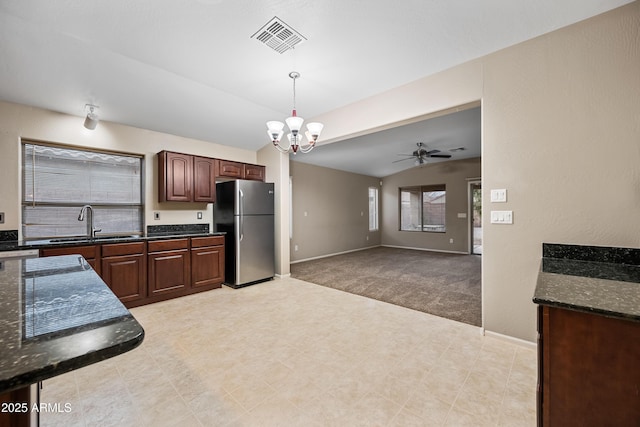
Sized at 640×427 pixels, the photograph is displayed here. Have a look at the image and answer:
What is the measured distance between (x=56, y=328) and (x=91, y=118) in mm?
3402

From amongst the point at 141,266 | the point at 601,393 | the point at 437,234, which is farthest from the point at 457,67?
the point at 437,234

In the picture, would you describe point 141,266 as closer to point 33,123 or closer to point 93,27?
point 33,123

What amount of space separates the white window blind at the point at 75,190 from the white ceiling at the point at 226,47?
56 cm

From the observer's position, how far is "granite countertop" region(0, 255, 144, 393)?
1.69ft

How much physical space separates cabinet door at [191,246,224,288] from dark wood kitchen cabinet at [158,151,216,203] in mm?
800

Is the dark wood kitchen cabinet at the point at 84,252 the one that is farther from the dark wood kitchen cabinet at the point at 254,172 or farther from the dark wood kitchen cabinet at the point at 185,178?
the dark wood kitchen cabinet at the point at 254,172

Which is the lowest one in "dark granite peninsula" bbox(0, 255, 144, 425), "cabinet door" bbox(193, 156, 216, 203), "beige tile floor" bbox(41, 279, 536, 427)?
"beige tile floor" bbox(41, 279, 536, 427)

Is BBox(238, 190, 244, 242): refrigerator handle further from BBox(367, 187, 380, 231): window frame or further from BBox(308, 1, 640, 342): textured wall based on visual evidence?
BBox(367, 187, 380, 231): window frame

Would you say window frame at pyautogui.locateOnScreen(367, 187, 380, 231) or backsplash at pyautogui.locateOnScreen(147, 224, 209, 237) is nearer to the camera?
backsplash at pyautogui.locateOnScreen(147, 224, 209, 237)

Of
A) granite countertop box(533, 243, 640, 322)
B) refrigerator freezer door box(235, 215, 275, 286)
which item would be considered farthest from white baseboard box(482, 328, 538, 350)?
refrigerator freezer door box(235, 215, 275, 286)

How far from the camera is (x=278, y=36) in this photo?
2217 mm

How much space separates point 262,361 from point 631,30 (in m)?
3.62

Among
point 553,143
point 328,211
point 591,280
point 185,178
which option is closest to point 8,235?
point 185,178

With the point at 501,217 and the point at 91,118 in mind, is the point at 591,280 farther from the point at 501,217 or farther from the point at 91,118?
the point at 91,118
